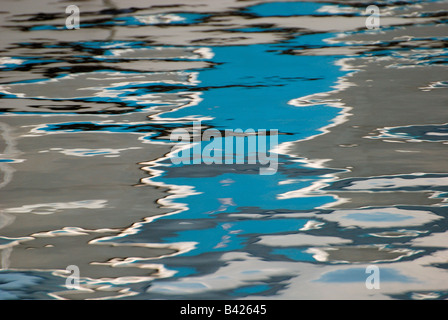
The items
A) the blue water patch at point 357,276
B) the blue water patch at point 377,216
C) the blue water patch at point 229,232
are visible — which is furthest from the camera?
the blue water patch at point 377,216

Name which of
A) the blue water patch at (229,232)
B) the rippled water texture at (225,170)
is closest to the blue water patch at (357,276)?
the rippled water texture at (225,170)

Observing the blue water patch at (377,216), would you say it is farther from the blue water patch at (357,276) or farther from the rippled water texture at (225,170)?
the blue water patch at (357,276)

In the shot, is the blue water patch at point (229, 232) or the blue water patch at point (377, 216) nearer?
the blue water patch at point (229, 232)

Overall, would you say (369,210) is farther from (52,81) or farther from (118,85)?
(52,81)

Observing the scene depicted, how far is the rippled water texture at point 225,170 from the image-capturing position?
1.30 m

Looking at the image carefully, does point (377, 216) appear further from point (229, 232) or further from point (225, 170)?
point (225, 170)

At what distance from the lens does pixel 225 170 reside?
6.10 ft

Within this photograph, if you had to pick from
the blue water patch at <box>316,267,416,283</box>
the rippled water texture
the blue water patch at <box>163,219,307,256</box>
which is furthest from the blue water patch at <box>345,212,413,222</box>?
the blue water patch at <box>316,267,416,283</box>

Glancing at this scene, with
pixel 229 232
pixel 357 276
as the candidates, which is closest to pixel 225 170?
pixel 229 232

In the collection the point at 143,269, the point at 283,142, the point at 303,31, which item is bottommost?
the point at 143,269

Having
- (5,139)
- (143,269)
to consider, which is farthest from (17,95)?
(143,269)

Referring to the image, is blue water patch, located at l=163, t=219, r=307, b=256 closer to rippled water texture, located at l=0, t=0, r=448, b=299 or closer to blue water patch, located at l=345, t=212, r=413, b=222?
rippled water texture, located at l=0, t=0, r=448, b=299

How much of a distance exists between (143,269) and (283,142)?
2.86 feet

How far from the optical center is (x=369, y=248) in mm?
1378
